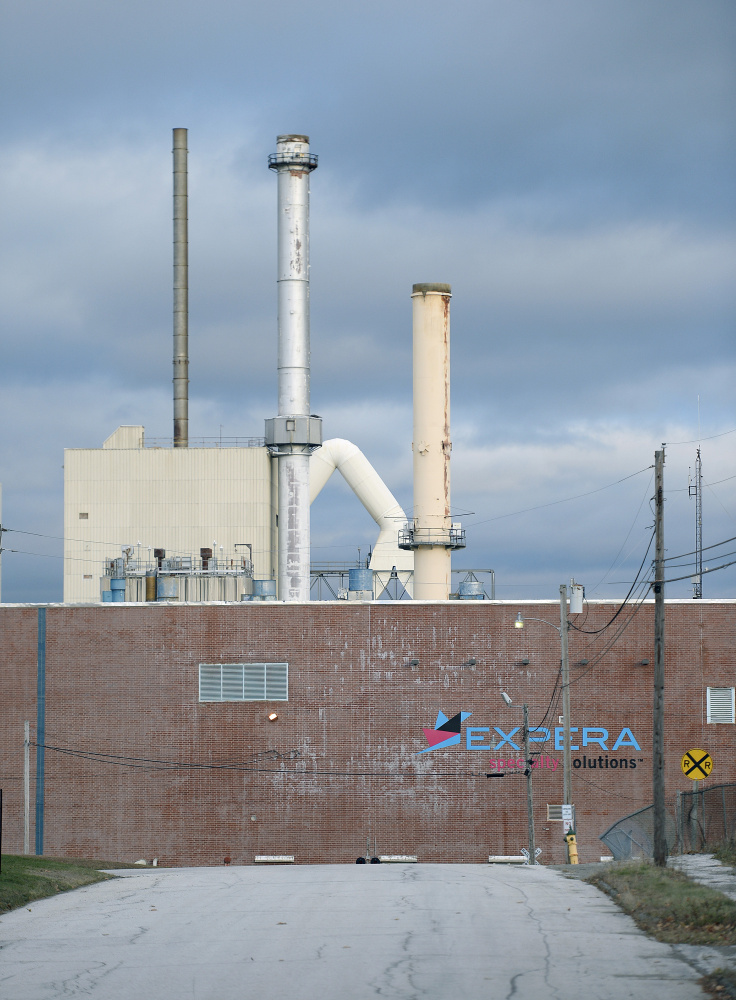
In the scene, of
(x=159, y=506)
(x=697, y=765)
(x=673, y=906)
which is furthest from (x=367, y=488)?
(x=673, y=906)

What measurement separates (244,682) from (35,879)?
28710 mm

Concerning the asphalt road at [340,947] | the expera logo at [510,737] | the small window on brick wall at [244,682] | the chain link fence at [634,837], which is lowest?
the chain link fence at [634,837]

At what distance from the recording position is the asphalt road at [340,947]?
1255 cm

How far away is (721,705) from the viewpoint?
166ft

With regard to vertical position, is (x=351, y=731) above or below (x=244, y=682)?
below

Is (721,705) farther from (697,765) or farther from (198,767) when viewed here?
(697,765)

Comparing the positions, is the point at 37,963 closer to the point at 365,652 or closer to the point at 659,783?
the point at 659,783

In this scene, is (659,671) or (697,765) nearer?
(659,671)

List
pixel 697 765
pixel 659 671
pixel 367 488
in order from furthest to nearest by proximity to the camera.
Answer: pixel 367 488 < pixel 697 765 < pixel 659 671

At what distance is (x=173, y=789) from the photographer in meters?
50.8

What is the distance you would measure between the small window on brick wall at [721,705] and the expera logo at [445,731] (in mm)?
9776

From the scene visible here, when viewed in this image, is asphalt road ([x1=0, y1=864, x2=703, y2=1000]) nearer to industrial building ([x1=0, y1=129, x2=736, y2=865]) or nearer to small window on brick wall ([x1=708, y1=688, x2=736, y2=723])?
industrial building ([x1=0, y1=129, x2=736, y2=865])

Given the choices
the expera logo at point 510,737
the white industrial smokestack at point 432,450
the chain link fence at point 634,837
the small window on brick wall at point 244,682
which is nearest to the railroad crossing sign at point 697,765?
the chain link fence at point 634,837

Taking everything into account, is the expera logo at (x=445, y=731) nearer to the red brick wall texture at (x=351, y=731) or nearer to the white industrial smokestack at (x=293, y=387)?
the red brick wall texture at (x=351, y=731)
